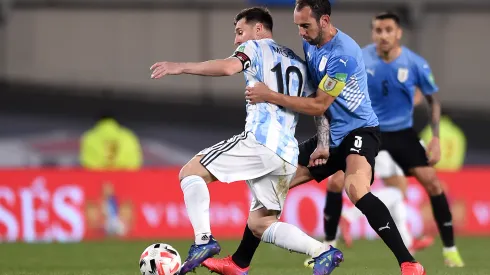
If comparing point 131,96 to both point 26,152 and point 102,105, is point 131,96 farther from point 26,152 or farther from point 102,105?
point 26,152

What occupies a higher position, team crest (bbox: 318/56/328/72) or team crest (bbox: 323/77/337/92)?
team crest (bbox: 318/56/328/72)

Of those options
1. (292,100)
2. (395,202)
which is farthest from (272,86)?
(395,202)

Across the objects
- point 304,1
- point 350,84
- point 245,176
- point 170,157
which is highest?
point 304,1

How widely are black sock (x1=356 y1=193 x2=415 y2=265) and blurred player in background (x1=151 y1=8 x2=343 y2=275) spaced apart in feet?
1.47

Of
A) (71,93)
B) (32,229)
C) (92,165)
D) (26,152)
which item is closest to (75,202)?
(32,229)

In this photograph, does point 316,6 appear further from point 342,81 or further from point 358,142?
point 358,142

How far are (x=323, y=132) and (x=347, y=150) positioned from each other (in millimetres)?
219

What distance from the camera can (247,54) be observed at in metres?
7.09

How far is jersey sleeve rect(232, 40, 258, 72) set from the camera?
7.05 meters

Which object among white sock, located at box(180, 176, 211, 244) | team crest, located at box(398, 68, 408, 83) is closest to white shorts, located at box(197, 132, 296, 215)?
white sock, located at box(180, 176, 211, 244)

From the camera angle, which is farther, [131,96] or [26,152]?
[131,96]

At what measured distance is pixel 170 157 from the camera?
19047 millimetres

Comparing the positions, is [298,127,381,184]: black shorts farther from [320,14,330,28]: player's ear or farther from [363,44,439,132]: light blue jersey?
[363,44,439,132]: light blue jersey

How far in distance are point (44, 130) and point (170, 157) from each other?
2.29 m
